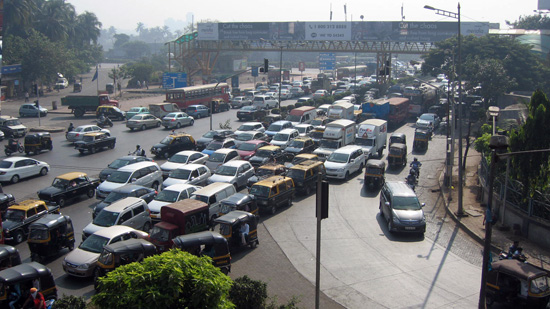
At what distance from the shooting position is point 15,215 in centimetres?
1880

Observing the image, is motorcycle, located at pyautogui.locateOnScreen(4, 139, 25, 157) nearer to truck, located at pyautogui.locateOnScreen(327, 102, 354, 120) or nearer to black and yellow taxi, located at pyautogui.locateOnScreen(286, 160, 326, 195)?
black and yellow taxi, located at pyautogui.locateOnScreen(286, 160, 326, 195)

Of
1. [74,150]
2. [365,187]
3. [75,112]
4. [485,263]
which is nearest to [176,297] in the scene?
[485,263]

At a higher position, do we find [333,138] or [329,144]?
[333,138]

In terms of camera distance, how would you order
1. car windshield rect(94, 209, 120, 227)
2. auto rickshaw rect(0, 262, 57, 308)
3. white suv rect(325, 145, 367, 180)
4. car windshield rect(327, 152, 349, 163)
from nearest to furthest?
auto rickshaw rect(0, 262, 57, 308), car windshield rect(94, 209, 120, 227), white suv rect(325, 145, 367, 180), car windshield rect(327, 152, 349, 163)

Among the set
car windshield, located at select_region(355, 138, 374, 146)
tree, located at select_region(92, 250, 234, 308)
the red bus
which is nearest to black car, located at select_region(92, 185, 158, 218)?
tree, located at select_region(92, 250, 234, 308)

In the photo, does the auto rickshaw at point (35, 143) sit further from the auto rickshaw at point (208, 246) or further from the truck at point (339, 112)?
the truck at point (339, 112)

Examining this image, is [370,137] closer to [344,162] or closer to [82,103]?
[344,162]

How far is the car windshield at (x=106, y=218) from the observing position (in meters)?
17.9

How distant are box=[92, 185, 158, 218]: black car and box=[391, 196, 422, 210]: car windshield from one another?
10.7 metres

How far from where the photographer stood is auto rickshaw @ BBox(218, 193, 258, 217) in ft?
65.3

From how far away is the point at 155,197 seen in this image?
21750 mm

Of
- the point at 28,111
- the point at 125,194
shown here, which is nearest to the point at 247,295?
the point at 125,194

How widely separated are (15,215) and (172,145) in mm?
14446

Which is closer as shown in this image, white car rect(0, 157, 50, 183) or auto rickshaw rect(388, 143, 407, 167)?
white car rect(0, 157, 50, 183)
